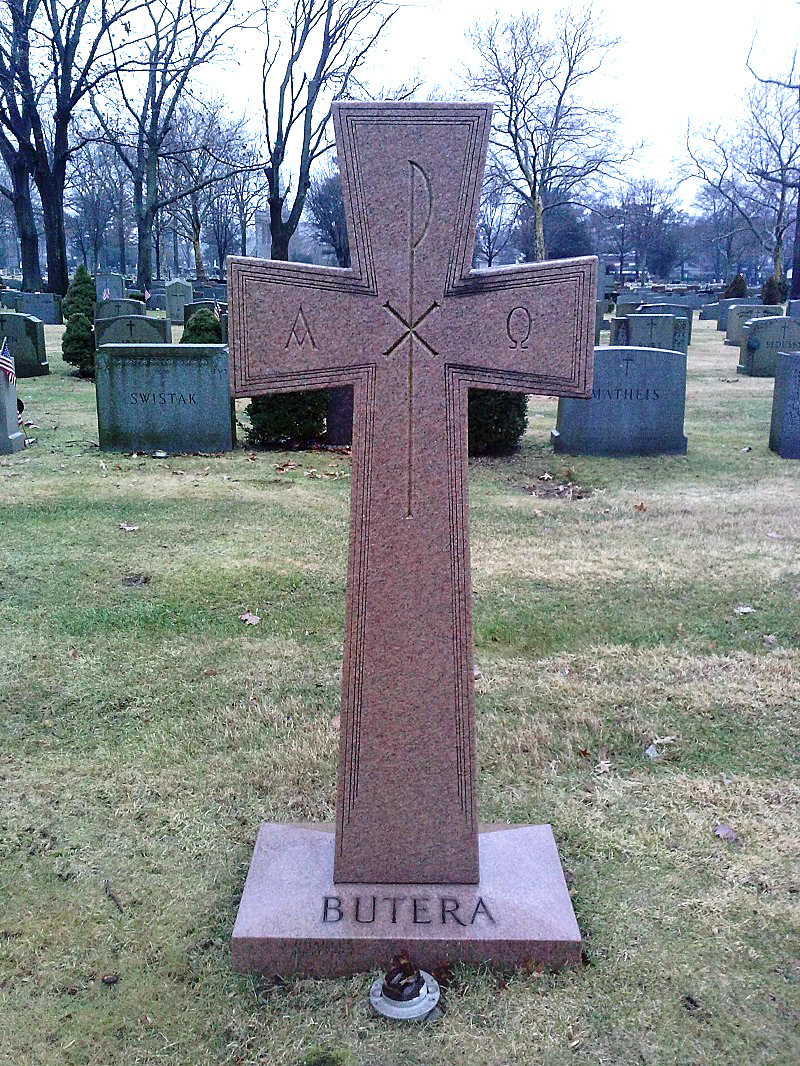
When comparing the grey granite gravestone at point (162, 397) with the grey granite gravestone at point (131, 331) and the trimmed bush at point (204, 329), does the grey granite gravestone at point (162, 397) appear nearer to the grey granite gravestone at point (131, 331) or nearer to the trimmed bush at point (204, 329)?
the grey granite gravestone at point (131, 331)

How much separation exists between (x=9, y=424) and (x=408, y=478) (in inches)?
361

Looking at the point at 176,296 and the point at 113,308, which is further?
the point at 176,296

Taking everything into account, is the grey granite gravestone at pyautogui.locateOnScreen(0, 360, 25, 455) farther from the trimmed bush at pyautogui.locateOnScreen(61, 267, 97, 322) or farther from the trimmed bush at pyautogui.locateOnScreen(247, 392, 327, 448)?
the trimmed bush at pyautogui.locateOnScreen(61, 267, 97, 322)

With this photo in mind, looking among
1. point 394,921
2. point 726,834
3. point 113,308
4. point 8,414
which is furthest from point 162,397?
point 113,308

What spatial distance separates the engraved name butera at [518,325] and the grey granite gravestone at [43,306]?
96.0 ft

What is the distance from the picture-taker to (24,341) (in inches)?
700

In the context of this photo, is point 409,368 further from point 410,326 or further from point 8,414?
point 8,414

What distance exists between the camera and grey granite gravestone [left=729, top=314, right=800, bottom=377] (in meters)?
18.4

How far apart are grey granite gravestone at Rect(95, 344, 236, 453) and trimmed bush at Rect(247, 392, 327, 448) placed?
49 cm

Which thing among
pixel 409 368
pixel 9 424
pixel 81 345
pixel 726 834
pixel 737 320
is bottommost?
pixel 726 834

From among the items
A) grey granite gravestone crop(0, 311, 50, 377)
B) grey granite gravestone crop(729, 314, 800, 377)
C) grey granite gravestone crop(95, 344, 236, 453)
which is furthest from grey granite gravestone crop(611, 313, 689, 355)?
grey granite gravestone crop(0, 311, 50, 377)

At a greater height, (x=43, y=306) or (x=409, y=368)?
(x=43, y=306)

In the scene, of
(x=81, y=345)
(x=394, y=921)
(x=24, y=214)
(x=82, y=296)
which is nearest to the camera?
(x=394, y=921)

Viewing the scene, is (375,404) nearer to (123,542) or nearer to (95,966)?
(95,966)
